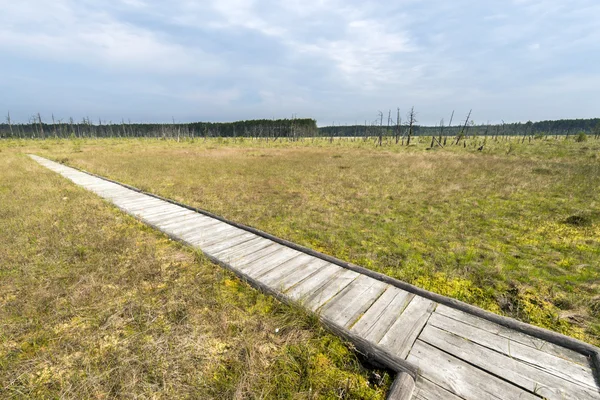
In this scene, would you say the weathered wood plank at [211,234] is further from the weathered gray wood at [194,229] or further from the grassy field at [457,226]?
the grassy field at [457,226]

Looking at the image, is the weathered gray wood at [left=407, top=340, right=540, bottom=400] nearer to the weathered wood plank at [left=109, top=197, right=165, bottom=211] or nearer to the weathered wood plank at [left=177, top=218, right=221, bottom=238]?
the weathered wood plank at [left=177, top=218, right=221, bottom=238]

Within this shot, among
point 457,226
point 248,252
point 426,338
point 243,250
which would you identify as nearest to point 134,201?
point 243,250

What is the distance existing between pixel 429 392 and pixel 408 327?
2.68 ft

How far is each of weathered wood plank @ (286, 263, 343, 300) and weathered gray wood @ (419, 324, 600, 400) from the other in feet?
5.21

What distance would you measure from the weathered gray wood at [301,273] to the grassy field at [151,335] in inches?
15.4

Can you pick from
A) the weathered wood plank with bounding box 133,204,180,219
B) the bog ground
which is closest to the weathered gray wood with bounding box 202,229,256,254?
the bog ground

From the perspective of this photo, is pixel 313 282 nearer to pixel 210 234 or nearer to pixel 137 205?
pixel 210 234

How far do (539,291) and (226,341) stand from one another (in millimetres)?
5272

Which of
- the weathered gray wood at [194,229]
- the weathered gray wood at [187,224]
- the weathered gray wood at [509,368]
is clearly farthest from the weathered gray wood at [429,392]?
the weathered gray wood at [187,224]

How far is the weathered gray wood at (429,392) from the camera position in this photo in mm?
2188

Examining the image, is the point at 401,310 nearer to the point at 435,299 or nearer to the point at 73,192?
the point at 435,299

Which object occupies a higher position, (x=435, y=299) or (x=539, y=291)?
(x=435, y=299)

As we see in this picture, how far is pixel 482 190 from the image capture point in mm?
11258

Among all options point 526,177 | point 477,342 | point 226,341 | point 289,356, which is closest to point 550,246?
point 477,342
